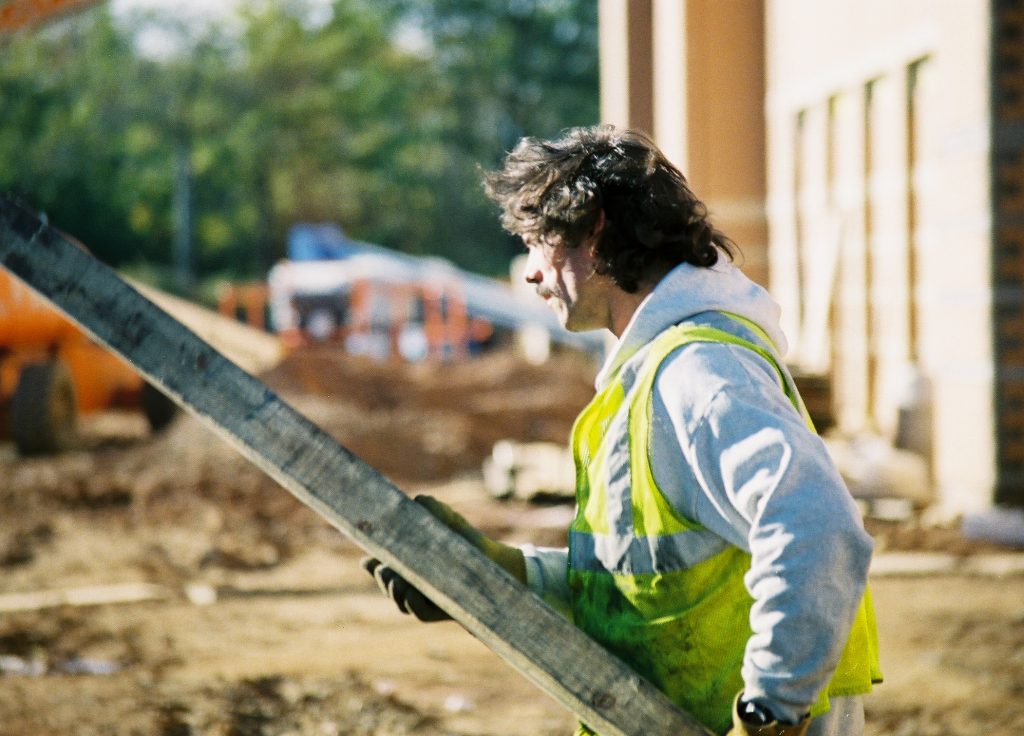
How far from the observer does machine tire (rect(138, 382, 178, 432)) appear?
1474cm


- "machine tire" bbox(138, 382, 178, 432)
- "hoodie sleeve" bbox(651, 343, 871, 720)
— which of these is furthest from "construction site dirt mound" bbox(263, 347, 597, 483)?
"hoodie sleeve" bbox(651, 343, 871, 720)

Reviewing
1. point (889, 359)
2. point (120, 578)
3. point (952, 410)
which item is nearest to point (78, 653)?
point (120, 578)

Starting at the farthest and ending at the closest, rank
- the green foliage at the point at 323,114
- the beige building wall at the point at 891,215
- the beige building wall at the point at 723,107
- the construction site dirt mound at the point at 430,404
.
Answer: the green foliage at the point at 323,114 < the beige building wall at the point at 723,107 < the construction site dirt mound at the point at 430,404 < the beige building wall at the point at 891,215

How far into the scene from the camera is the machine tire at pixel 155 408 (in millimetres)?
14742

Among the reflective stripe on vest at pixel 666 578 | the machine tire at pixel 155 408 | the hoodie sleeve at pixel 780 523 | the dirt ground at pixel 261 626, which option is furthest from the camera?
the machine tire at pixel 155 408

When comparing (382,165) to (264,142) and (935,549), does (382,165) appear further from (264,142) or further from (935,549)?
(935,549)

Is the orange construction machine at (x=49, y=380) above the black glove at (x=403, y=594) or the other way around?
the other way around

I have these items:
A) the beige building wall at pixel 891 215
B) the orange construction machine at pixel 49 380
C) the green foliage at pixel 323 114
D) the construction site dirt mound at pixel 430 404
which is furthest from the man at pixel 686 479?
the green foliage at pixel 323 114

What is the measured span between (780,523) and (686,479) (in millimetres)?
209

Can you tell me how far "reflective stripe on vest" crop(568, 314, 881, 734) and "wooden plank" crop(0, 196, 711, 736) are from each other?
0.15 metres

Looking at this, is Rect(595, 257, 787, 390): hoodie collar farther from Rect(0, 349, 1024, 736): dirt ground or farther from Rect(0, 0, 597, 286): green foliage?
Rect(0, 0, 597, 286): green foliage

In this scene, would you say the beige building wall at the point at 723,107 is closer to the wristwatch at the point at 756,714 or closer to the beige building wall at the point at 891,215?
the beige building wall at the point at 891,215

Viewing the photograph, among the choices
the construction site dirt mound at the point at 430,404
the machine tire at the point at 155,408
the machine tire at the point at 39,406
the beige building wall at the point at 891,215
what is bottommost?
the construction site dirt mound at the point at 430,404

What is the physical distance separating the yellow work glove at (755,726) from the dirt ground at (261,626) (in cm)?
300
